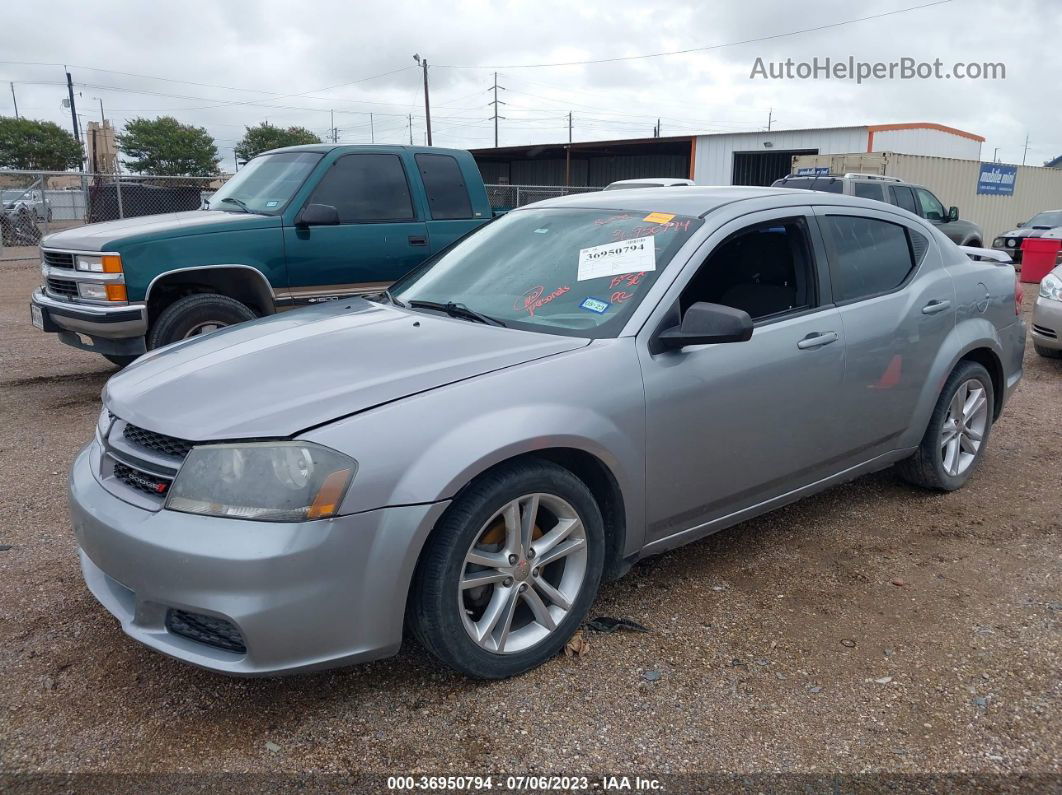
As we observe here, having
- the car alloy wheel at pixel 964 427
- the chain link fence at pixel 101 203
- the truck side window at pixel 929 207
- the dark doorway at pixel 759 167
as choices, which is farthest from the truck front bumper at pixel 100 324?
the dark doorway at pixel 759 167

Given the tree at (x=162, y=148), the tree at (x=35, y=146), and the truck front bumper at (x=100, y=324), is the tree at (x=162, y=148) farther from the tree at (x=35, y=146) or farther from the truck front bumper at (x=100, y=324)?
the truck front bumper at (x=100, y=324)

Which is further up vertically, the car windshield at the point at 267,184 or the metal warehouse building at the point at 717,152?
the metal warehouse building at the point at 717,152

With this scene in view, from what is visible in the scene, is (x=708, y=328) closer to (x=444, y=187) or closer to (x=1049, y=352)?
(x=444, y=187)

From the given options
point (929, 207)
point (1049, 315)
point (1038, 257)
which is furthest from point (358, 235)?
point (1038, 257)

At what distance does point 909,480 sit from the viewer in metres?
4.61

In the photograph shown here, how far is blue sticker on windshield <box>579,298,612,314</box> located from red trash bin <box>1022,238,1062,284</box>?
1470 cm

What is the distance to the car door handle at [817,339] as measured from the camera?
354 centimetres

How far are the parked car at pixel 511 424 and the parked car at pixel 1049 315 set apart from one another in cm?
448

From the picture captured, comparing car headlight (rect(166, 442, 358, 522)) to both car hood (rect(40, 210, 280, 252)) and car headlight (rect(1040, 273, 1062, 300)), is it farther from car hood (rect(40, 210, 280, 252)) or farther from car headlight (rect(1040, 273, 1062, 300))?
car headlight (rect(1040, 273, 1062, 300))

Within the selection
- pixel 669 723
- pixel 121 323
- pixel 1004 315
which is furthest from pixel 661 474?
pixel 121 323

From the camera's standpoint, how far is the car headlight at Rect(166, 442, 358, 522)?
2355mm

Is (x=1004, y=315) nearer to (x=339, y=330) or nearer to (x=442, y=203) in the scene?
(x=339, y=330)

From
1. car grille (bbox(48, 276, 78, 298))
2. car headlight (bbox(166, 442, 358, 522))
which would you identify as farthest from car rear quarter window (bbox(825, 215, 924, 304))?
car grille (bbox(48, 276, 78, 298))

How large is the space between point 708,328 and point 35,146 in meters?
66.0
